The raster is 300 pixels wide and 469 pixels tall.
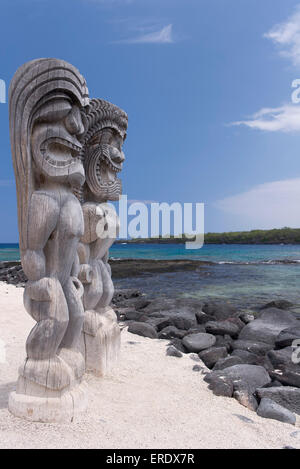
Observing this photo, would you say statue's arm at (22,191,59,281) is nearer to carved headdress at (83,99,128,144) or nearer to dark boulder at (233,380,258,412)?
carved headdress at (83,99,128,144)

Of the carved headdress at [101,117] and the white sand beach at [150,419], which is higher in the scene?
the carved headdress at [101,117]

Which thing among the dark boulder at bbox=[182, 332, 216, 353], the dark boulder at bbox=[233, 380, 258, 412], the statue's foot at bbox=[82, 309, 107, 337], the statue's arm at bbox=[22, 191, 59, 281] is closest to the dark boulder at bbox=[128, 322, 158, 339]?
the dark boulder at bbox=[182, 332, 216, 353]

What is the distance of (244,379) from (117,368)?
1469 millimetres

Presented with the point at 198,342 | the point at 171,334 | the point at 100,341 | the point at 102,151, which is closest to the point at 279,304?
the point at 171,334

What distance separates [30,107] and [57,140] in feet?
1.03

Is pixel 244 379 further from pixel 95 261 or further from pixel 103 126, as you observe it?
pixel 103 126

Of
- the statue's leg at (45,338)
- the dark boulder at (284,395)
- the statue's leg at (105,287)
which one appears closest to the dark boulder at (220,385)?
the dark boulder at (284,395)

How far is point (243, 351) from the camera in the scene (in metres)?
5.43

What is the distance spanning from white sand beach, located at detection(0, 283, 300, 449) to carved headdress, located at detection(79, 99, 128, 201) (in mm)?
2078

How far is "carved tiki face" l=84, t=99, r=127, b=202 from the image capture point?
398 centimetres

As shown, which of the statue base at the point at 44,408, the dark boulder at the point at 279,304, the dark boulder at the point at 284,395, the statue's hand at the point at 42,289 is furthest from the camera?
the dark boulder at the point at 279,304

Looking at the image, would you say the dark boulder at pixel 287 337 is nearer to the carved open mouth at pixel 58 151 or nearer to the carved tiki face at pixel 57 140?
the carved tiki face at pixel 57 140

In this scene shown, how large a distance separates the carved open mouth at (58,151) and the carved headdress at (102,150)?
94cm

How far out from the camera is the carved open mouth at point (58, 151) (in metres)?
2.93
